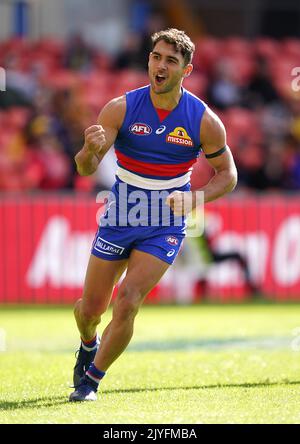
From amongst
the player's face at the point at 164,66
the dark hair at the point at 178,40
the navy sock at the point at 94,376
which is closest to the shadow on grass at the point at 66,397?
the navy sock at the point at 94,376

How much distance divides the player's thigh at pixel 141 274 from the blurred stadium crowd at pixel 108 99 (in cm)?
916

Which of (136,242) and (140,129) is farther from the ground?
(140,129)

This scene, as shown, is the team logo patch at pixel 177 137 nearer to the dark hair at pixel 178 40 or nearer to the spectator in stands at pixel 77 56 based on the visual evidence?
the dark hair at pixel 178 40

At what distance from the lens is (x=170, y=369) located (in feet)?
31.8

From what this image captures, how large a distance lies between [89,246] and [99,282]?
844cm

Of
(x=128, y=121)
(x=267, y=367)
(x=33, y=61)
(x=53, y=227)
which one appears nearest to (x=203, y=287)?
(x=53, y=227)

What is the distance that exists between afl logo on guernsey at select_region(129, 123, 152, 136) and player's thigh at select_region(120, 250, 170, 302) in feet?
2.94

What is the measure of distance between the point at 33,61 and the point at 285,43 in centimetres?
585

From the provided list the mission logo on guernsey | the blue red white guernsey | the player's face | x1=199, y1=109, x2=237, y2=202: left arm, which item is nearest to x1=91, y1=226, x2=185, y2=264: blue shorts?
the blue red white guernsey

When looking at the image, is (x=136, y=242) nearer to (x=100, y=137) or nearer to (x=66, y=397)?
(x=100, y=137)

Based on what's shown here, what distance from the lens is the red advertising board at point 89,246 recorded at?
16.2m

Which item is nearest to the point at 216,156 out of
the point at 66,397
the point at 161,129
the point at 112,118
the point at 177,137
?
the point at 177,137

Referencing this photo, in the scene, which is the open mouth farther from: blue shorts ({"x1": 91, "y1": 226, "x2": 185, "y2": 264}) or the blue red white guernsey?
blue shorts ({"x1": 91, "y1": 226, "x2": 185, "y2": 264})

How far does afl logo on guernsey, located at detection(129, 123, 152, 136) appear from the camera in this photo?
316 inches
